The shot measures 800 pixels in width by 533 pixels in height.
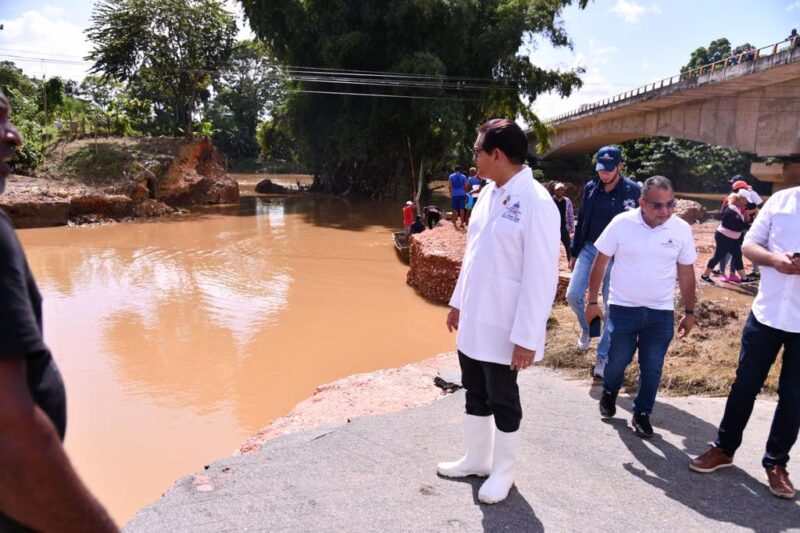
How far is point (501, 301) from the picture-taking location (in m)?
2.99

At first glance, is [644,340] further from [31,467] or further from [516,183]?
[31,467]

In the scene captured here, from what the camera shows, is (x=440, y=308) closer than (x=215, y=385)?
No

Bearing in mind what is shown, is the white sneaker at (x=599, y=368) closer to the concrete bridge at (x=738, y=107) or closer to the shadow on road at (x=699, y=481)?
the shadow on road at (x=699, y=481)

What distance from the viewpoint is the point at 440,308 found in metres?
10.1

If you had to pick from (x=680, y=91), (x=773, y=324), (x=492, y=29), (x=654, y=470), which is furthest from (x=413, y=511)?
(x=492, y=29)

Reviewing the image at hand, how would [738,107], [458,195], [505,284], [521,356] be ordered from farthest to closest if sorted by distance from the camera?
1. [738,107]
2. [458,195]
3. [505,284]
4. [521,356]

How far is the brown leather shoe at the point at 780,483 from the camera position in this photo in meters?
3.18

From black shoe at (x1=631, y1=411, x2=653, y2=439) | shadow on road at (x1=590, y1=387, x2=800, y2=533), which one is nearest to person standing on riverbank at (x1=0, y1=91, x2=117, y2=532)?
shadow on road at (x1=590, y1=387, x2=800, y2=533)

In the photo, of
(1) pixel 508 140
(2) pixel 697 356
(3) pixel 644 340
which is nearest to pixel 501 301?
(1) pixel 508 140

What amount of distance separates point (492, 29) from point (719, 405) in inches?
970

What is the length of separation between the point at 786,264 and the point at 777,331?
381mm

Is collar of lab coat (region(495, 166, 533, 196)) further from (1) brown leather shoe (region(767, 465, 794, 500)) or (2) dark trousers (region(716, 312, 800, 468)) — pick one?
(1) brown leather shoe (region(767, 465, 794, 500))

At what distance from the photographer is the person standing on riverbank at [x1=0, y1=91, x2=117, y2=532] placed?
111 centimetres

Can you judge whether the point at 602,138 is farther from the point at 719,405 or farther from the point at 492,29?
the point at 719,405
